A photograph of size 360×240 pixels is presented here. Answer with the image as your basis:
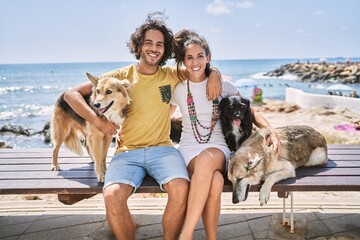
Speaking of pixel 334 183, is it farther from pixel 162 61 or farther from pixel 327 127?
pixel 327 127

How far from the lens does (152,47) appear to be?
10.8 ft

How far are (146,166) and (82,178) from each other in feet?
2.09

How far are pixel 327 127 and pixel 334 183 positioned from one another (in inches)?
347

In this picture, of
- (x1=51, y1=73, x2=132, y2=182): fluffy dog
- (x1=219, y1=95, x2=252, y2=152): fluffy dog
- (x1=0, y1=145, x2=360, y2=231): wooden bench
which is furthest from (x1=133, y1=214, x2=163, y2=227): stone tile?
(x1=219, y1=95, x2=252, y2=152): fluffy dog

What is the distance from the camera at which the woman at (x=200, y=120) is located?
9.22 feet

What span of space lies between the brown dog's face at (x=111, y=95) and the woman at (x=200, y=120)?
0.51m

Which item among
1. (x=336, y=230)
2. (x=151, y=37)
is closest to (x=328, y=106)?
(x=336, y=230)

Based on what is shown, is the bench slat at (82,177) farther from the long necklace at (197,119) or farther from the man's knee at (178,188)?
the long necklace at (197,119)

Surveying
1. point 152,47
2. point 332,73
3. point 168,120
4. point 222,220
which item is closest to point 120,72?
point 152,47

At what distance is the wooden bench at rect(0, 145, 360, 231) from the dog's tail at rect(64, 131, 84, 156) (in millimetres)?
140

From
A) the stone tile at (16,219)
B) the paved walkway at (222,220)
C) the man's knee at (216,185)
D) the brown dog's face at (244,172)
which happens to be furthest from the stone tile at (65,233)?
the brown dog's face at (244,172)

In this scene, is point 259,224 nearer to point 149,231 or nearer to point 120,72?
point 149,231

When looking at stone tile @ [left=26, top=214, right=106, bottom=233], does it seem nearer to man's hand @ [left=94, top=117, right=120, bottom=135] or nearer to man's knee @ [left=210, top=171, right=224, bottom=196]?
man's hand @ [left=94, top=117, right=120, bottom=135]

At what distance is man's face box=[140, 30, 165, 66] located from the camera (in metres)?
3.28
